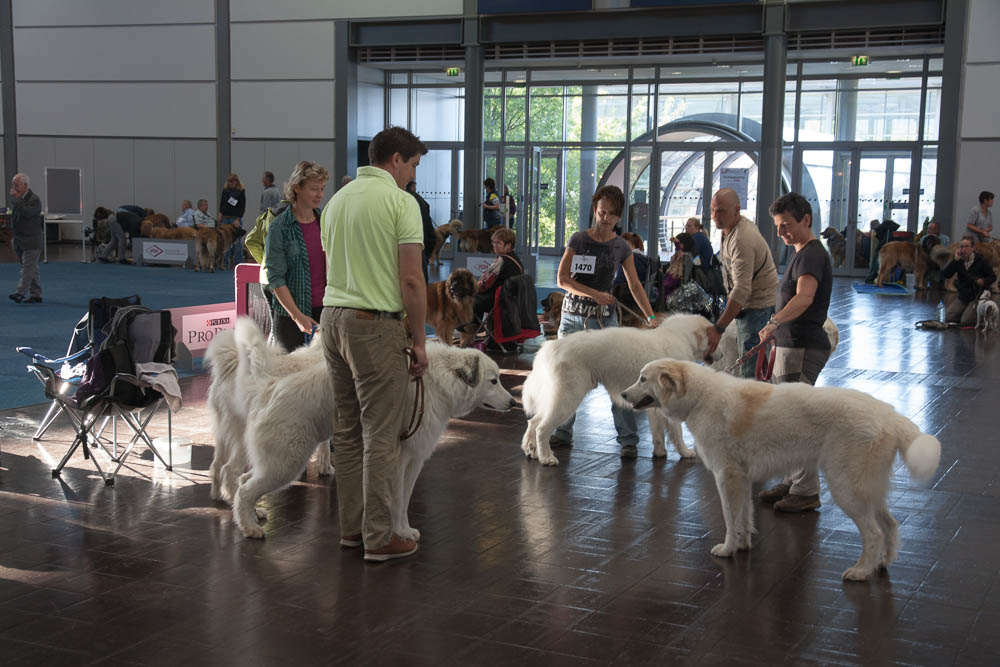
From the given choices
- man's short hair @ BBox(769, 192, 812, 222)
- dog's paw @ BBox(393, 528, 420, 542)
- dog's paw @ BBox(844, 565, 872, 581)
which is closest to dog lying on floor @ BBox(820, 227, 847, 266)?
man's short hair @ BBox(769, 192, 812, 222)

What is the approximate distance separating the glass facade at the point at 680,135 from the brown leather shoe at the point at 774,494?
1863 centimetres

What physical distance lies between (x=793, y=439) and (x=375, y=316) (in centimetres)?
210

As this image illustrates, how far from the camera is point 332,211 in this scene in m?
4.39

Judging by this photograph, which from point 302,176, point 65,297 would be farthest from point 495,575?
point 65,297

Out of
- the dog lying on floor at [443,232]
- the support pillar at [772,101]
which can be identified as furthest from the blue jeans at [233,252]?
the support pillar at [772,101]

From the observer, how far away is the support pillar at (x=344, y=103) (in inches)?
914

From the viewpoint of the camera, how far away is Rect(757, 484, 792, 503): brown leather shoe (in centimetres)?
575

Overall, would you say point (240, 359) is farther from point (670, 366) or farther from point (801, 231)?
point (801, 231)

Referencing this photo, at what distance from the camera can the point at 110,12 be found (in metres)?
25.5

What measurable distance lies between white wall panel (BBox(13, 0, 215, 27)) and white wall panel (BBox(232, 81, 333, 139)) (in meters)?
2.25

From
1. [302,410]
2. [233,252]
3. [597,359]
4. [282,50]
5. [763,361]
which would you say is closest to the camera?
[302,410]

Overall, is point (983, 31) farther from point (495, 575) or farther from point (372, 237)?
point (495, 575)

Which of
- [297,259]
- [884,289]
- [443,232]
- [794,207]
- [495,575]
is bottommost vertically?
[495,575]

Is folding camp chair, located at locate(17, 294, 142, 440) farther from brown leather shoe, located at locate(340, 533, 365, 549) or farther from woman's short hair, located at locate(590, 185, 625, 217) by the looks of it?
woman's short hair, located at locate(590, 185, 625, 217)
